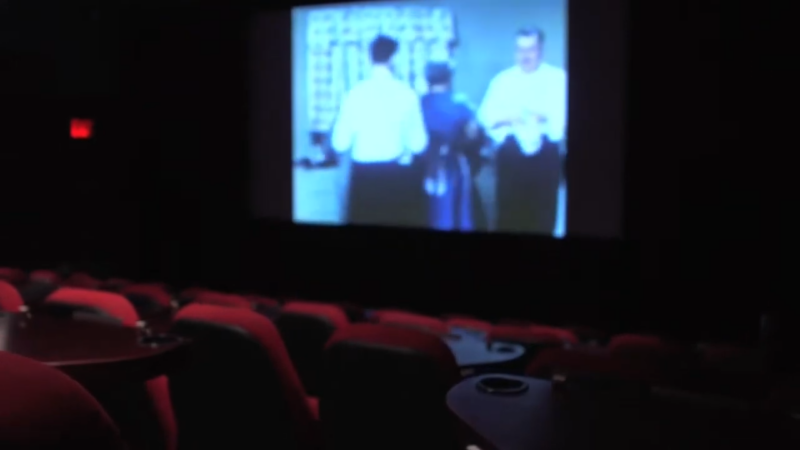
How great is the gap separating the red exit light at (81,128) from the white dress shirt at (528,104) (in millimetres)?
4113

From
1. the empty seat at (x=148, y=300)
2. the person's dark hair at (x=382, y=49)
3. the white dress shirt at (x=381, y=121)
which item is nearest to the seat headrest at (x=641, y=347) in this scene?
the empty seat at (x=148, y=300)

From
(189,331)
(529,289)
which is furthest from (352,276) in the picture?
(189,331)

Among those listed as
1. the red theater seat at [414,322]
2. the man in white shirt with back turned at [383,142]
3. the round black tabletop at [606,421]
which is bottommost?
the red theater seat at [414,322]

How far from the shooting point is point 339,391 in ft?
6.59

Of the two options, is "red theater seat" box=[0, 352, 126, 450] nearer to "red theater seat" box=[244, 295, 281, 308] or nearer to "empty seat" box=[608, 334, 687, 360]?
"empty seat" box=[608, 334, 687, 360]

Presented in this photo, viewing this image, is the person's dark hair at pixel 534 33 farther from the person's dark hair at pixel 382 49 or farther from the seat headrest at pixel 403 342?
the seat headrest at pixel 403 342

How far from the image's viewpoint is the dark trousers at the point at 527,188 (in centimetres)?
672

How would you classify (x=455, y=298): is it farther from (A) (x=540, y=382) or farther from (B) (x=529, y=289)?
(A) (x=540, y=382)

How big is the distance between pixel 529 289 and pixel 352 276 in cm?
193

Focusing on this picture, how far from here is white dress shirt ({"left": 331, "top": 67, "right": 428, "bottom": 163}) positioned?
7.20 meters

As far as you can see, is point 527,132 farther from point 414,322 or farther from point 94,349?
point 94,349

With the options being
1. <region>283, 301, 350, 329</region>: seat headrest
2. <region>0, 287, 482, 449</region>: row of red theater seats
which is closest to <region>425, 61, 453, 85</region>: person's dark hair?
<region>283, 301, 350, 329</region>: seat headrest

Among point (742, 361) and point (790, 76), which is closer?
point (742, 361)

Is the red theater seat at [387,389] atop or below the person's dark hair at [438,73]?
below
